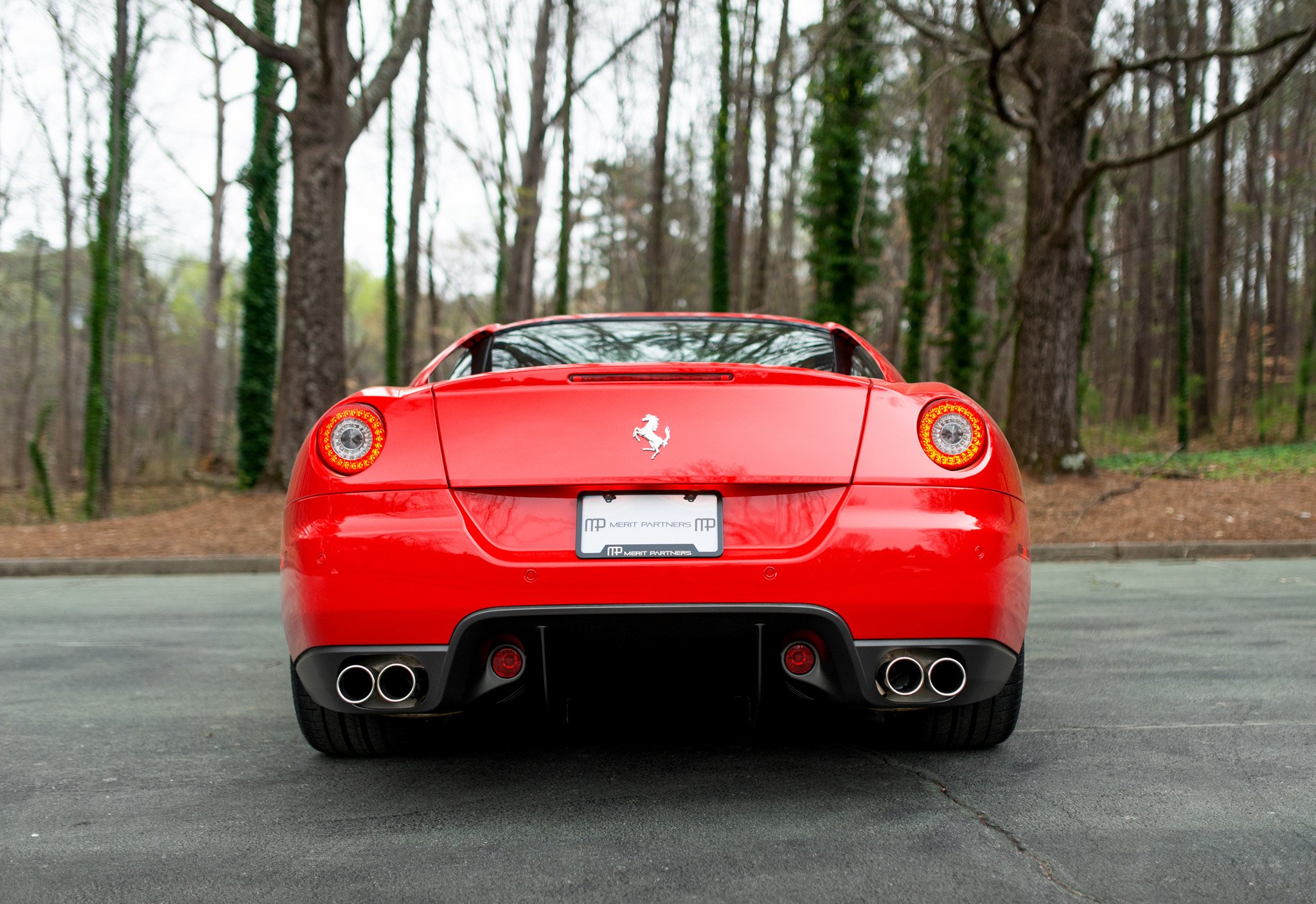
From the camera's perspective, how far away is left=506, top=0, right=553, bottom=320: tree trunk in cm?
2647

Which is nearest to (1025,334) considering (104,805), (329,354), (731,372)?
(329,354)

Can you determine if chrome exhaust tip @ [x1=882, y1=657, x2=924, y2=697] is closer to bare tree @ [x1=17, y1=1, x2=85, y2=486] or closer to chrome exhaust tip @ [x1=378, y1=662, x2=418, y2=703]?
chrome exhaust tip @ [x1=378, y1=662, x2=418, y2=703]

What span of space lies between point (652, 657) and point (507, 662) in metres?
0.37

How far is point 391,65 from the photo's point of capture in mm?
13477

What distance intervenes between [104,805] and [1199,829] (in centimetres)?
279

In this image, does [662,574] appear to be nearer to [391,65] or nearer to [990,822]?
[990,822]

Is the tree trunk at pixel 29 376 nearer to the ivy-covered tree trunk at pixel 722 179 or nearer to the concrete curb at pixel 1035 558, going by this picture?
the ivy-covered tree trunk at pixel 722 179

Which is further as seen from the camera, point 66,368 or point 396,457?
point 66,368

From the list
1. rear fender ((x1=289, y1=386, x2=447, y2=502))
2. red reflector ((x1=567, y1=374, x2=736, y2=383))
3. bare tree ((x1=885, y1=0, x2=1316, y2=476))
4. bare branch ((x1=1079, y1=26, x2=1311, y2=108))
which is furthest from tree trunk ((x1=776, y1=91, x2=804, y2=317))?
rear fender ((x1=289, y1=386, x2=447, y2=502))

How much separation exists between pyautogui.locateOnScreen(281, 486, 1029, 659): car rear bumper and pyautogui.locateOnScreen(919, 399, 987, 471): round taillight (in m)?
0.09

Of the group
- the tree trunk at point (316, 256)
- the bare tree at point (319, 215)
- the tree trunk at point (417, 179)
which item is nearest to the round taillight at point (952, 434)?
the tree trunk at point (316, 256)

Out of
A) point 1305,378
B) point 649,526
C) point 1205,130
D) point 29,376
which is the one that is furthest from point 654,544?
point 29,376

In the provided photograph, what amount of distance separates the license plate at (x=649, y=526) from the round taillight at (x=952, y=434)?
58 centimetres

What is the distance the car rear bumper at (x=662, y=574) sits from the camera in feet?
8.70
